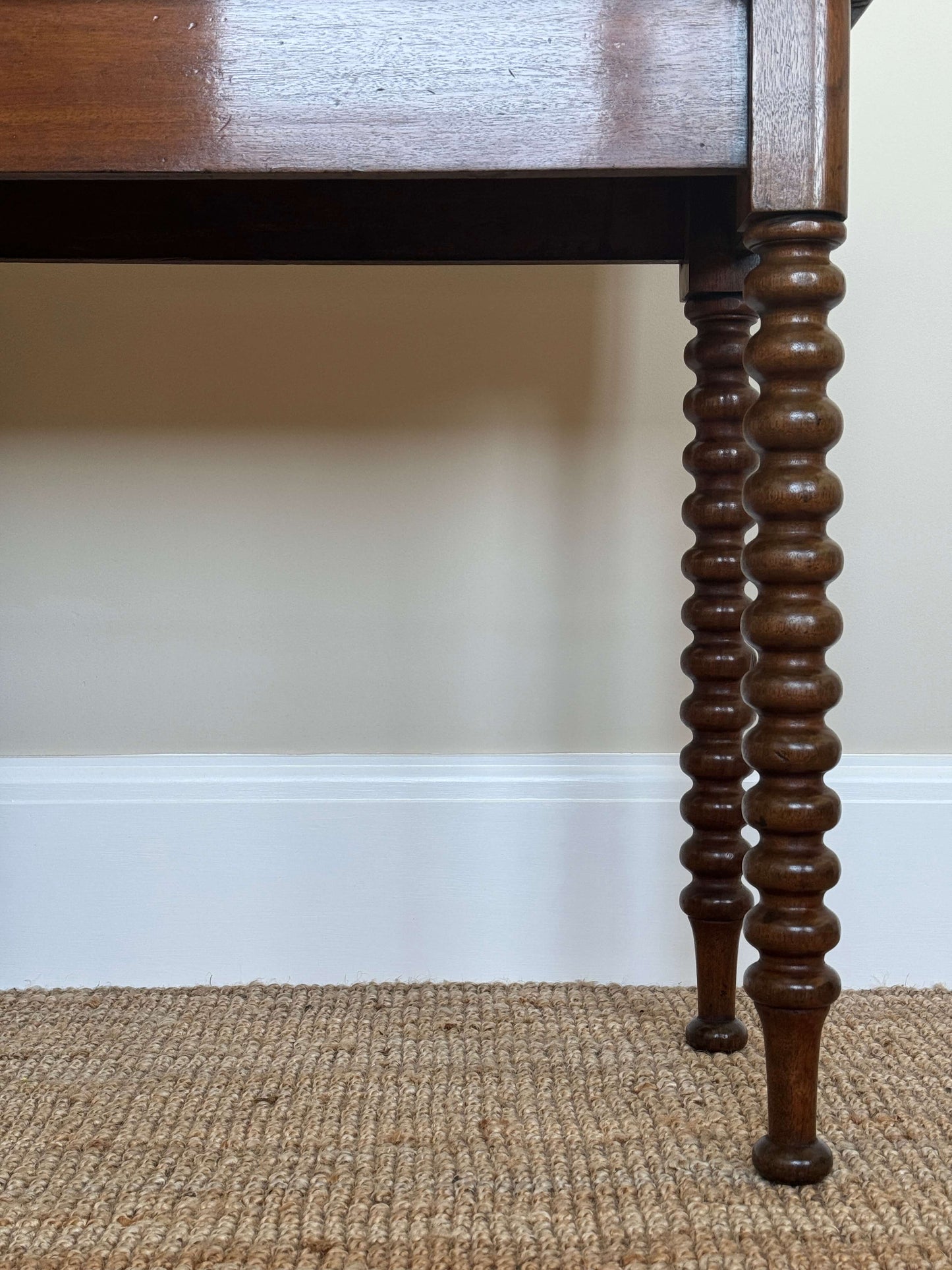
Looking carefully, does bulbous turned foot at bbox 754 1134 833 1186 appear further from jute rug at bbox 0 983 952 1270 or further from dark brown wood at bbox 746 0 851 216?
dark brown wood at bbox 746 0 851 216

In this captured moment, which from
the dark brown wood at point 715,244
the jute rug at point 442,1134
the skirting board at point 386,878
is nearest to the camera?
the jute rug at point 442,1134

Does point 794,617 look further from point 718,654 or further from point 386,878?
point 386,878

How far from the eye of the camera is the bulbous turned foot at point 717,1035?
3.02 feet

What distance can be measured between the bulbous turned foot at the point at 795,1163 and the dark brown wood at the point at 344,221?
656 mm

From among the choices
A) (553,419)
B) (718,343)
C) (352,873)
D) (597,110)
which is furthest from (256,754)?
(597,110)

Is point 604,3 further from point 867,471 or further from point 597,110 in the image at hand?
point 867,471

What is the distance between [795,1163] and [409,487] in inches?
27.4

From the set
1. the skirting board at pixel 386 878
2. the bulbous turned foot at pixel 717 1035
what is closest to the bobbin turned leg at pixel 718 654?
the bulbous turned foot at pixel 717 1035

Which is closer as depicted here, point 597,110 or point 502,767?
point 597,110

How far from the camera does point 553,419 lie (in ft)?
3.82

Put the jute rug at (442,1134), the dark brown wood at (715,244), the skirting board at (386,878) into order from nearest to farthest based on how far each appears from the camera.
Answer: the jute rug at (442,1134), the dark brown wood at (715,244), the skirting board at (386,878)

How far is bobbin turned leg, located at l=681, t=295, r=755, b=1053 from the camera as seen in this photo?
90cm

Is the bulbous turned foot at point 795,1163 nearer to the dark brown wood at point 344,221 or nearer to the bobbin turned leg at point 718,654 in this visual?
the bobbin turned leg at point 718,654

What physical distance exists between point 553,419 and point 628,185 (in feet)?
0.89
